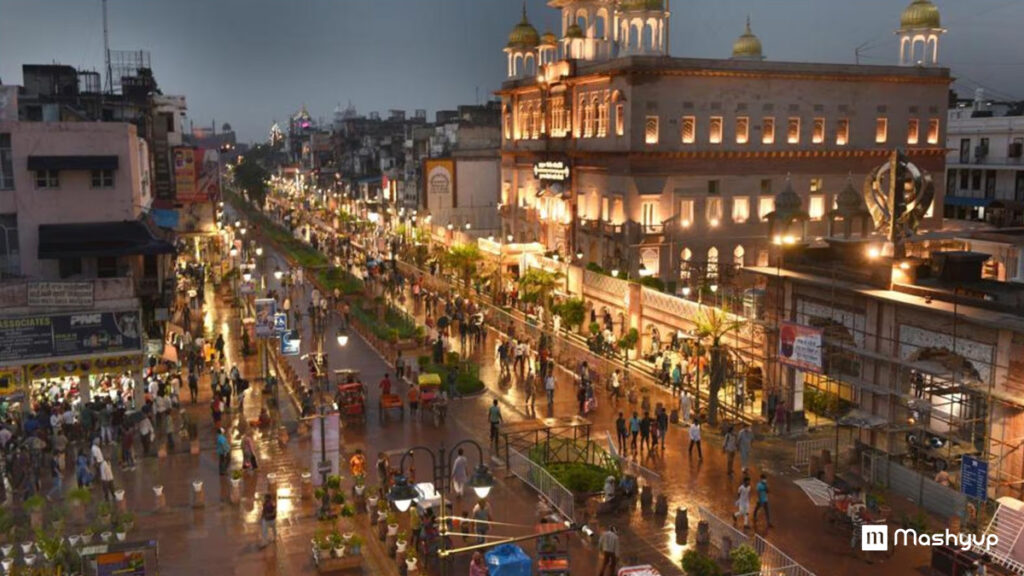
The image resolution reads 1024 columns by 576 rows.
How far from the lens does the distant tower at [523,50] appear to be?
73.2 meters

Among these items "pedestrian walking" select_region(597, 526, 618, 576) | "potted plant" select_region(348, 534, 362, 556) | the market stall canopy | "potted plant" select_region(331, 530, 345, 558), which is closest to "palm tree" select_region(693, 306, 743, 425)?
the market stall canopy

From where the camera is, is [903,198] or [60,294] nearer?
[903,198]

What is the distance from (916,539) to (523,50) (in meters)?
58.7

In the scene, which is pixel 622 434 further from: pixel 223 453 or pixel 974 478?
pixel 223 453

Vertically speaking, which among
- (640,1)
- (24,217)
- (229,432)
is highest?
(640,1)

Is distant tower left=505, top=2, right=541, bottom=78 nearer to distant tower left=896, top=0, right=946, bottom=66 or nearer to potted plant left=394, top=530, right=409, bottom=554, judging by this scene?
→ distant tower left=896, top=0, right=946, bottom=66

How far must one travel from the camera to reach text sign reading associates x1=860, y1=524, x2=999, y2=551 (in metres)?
19.1

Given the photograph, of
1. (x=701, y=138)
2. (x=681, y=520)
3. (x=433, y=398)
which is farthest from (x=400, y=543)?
(x=701, y=138)

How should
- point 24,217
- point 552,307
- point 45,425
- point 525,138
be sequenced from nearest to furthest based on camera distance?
point 45,425
point 24,217
point 552,307
point 525,138

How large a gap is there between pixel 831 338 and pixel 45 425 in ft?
75.7

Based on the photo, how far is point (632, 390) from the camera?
33.7 metres

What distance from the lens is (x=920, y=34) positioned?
202ft

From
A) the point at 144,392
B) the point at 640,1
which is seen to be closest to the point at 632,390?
the point at 144,392

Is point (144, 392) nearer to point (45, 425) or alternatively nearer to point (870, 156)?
point (45, 425)
